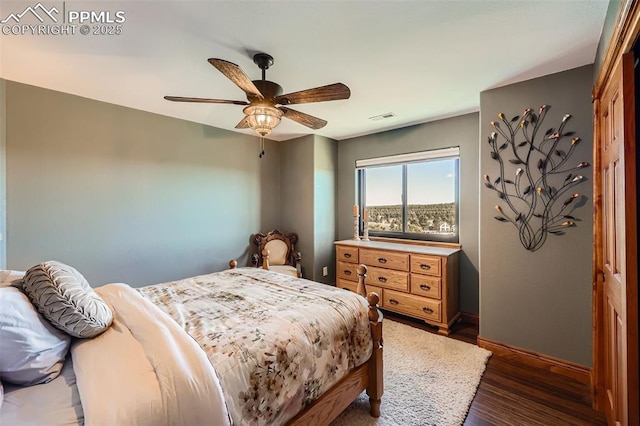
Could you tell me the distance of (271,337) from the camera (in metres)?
1.30

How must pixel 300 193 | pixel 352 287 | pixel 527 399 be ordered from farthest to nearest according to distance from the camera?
pixel 300 193, pixel 352 287, pixel 527 399

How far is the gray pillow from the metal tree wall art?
3.01m

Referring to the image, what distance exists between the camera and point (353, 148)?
167 inches

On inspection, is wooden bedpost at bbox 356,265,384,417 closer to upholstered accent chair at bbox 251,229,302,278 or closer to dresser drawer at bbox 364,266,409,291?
dresser drawer at bbox 364,266,409,291

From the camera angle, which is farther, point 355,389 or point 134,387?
point 355,389

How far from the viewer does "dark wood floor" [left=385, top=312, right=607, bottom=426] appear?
170 centimetres

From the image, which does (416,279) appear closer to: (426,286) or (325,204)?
(426,286)

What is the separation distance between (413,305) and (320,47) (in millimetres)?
2790

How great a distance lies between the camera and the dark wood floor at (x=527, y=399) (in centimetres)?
170

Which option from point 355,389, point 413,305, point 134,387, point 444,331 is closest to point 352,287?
point 413,305

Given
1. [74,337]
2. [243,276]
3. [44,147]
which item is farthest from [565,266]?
[44,147]

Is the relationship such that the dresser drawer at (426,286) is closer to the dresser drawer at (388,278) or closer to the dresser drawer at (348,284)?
the dresser drawer at (388,278)

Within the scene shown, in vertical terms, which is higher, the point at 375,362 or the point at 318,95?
the point at 318,95

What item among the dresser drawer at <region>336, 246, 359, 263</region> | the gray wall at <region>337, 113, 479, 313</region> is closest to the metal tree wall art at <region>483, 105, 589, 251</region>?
the gray wall at <region>337, 113, 479, 313</region>
